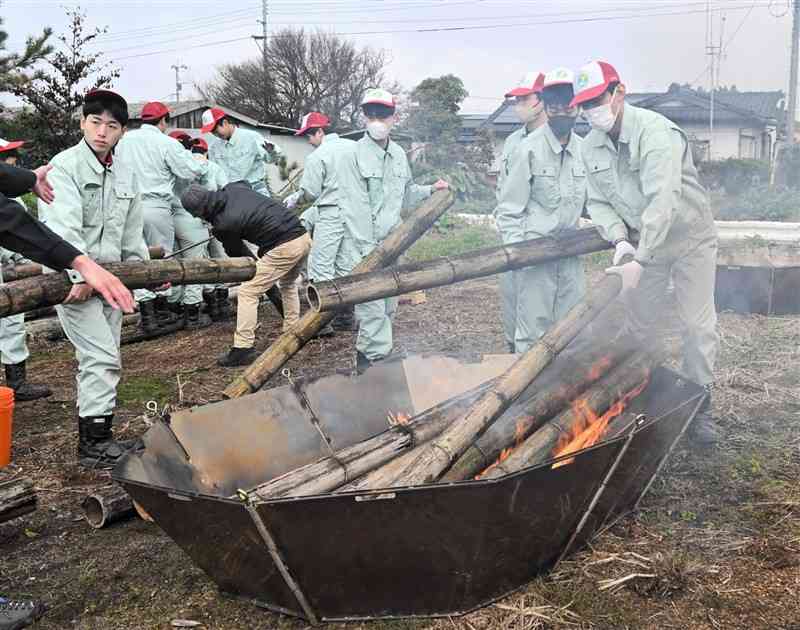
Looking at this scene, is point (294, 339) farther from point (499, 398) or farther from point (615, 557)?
point (615, 557)

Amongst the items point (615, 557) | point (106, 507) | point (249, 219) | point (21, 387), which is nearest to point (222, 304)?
point (249, 219)

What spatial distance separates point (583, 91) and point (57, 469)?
4.02 m

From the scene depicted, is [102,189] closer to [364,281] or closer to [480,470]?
[364,281]

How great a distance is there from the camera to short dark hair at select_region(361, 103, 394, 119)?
6434 millimetres

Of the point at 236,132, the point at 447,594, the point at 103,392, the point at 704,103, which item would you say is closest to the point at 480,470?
the point at 447,594

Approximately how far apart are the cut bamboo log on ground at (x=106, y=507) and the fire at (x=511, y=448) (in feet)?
6.29

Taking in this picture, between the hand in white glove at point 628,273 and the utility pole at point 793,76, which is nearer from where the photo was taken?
the hand in white glove at point 628,273

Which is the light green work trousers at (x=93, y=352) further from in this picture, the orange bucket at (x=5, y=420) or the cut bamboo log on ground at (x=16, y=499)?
the cut bamboo log on ground at (x=16, y=499)

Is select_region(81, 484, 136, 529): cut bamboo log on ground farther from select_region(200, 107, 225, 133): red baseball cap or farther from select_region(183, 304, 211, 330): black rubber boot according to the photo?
select_region(200, 107, 225, 133): red baseball cap

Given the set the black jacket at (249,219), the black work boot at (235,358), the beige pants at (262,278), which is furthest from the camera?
the black work boot at (235,358)

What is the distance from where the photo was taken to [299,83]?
128 ft

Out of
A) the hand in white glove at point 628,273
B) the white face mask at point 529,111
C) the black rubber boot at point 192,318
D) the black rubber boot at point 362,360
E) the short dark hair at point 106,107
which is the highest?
the short dark hair at point 106,107

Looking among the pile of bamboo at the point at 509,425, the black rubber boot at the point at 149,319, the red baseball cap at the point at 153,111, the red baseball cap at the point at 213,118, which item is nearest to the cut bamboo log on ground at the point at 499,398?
the pile of bamboo at the point at 509,425

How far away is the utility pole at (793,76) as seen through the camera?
2339 cm
